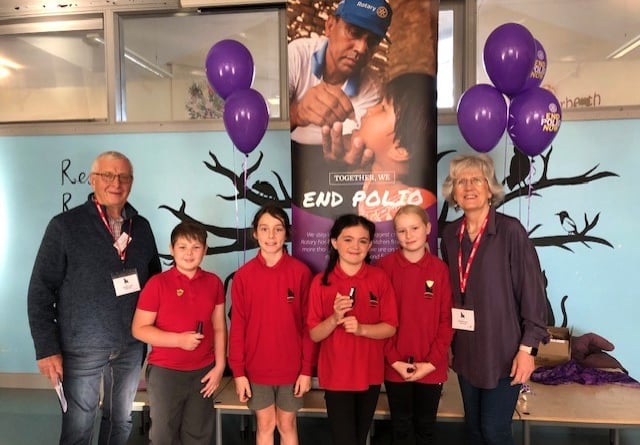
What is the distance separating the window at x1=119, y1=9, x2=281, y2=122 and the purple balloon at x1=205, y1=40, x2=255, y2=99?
0.91m

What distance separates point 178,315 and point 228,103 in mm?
1110

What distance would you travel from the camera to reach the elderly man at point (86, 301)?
77.6 inches

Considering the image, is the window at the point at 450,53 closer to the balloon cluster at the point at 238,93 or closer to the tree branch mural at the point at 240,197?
the tree branch mural at the point at 240,197

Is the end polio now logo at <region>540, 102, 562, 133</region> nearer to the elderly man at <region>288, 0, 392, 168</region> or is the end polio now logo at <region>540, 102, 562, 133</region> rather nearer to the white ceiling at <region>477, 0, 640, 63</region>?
the elderly man at <region>288, 0, 392, 168</region>

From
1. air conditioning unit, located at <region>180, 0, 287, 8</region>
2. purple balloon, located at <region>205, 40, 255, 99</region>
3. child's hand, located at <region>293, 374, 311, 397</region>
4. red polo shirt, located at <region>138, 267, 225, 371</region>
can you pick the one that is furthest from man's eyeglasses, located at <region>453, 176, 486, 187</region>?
air conditioning unit, located at <region>180, 0, 287, 8</region>

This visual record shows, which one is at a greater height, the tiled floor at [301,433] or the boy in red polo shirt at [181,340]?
the boy in red polo shirt at [181,340]

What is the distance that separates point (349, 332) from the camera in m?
1.86

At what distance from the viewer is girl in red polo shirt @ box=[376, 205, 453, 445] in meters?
1.91

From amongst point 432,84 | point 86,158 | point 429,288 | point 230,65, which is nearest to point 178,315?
point 429,288

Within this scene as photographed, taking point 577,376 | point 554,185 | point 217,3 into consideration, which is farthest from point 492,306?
point 217,3

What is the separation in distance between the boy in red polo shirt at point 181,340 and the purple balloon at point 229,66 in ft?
2.84

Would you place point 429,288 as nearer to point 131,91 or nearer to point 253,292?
point 253,292

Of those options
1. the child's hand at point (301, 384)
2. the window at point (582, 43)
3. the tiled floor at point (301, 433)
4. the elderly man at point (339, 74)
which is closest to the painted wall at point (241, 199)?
the window at point (582, 43)

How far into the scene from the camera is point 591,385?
249 centimetres
